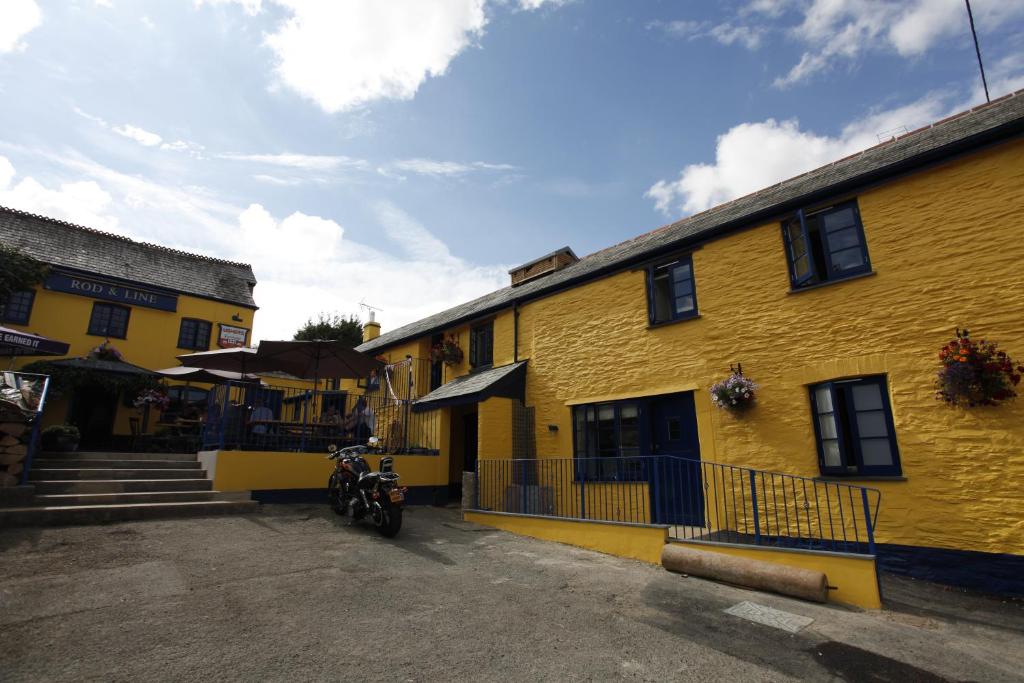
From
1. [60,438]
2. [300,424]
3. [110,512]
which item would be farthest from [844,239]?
[60,438]

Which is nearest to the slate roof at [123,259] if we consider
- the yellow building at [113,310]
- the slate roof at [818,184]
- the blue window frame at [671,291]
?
the yellow building at [113,310]

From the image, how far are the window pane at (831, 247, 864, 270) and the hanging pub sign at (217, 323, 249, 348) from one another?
20172mm

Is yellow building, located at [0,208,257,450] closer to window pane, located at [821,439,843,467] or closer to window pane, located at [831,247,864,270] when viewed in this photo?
window pane, located at [821,439,843,467]

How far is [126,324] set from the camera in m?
18.1

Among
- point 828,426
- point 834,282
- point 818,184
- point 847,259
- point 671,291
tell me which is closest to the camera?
point 828,426

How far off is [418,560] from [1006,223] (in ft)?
29.3

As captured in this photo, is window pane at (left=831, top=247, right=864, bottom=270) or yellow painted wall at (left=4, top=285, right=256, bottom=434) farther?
yellow painted wall at (left=4, top=285, right=256, bottom=434)

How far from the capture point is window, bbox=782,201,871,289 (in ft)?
26.3

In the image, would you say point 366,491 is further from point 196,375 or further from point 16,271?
point 16,271

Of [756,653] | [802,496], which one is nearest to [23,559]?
[756,653]

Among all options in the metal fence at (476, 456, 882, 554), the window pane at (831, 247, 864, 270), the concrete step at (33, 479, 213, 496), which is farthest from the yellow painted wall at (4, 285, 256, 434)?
the window pane at (831, 247, 864, 270)

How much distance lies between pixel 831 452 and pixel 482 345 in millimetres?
8992

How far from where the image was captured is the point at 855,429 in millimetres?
7488

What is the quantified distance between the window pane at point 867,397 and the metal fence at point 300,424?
27.4ft
